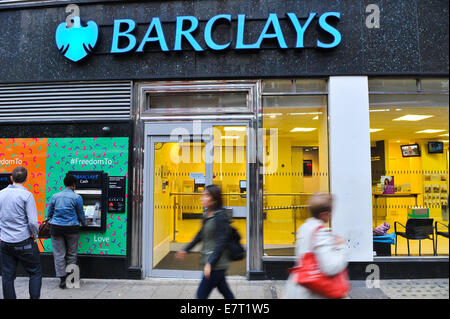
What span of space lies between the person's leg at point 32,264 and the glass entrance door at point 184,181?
2.02 metres

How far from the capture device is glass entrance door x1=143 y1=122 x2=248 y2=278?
583cm

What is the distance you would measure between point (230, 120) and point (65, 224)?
11.3 ft

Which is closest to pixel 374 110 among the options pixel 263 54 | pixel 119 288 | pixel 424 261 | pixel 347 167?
pixel 347 167

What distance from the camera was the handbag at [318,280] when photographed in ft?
8.07

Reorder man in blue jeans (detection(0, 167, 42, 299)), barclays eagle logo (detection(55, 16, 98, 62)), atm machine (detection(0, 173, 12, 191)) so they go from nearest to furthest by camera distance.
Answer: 1. man in blue jeans (detection(0, 167, 42, 299))
2. barclays eagle logo (detection(55, 16, 98, 62))
3. atm machine (detection(0, 173, 12, 191))

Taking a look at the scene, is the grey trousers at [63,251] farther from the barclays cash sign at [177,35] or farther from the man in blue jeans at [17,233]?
the barclays cash sign at [177,35]

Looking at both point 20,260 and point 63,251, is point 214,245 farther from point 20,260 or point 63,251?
point 63,251

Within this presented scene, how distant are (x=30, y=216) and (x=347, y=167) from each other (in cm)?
507

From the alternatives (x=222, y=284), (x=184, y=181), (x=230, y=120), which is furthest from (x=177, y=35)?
(x=222, y=284)

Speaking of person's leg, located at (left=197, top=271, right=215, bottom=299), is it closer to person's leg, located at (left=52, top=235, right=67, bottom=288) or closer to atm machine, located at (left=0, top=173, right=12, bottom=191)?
person's leg, located at (left=52, top=235, right=67, bottom=288)

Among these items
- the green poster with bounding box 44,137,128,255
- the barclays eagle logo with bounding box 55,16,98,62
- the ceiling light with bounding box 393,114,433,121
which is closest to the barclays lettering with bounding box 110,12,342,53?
the barclays eagle logo with bounding box 55,16,98,62

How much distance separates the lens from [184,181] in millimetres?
6023

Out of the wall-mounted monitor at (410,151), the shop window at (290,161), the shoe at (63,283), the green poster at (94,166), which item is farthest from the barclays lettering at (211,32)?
the shoe at (63,283)

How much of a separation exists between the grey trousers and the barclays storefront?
473 mm
